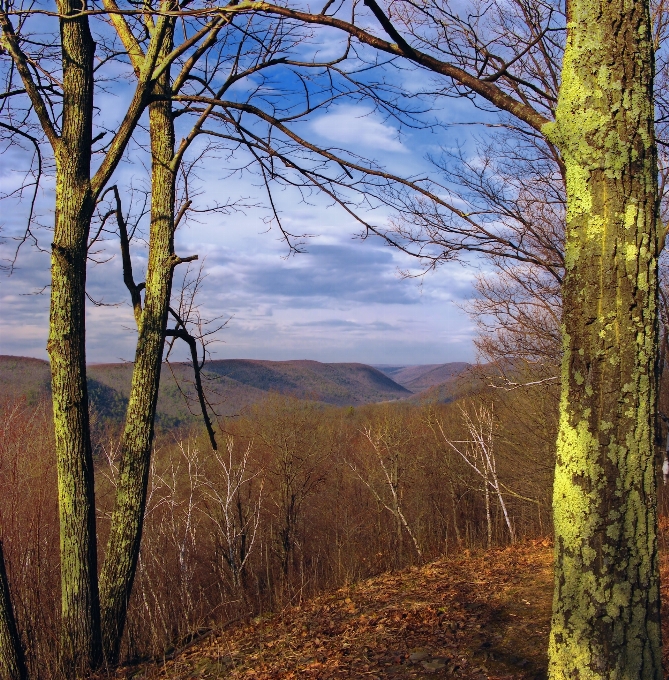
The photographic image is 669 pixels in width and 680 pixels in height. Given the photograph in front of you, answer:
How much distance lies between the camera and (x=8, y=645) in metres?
4.22

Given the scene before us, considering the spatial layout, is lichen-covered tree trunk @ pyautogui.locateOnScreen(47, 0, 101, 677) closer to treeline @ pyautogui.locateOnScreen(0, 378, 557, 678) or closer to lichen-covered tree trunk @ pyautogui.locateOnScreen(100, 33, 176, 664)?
lichen-covered tree trunk @ pyautogui.locateOnScreen(100, 33, 176, 664)

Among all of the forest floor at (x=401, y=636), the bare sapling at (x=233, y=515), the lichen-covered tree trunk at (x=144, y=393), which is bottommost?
the bare sapling at (x=233, y=515)

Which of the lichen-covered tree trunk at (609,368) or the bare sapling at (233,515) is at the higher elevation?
the lichen-covered tree trunk at (609,368)

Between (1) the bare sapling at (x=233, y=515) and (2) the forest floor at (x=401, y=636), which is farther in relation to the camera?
(1) the bare sapling at (x=233, y=515)

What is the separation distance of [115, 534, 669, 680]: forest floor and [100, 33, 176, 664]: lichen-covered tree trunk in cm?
55

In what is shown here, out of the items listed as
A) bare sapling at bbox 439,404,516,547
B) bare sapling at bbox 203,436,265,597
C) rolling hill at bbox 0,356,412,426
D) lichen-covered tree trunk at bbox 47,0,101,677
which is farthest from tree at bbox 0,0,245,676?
bare sapling at bbox 439,404,516,547

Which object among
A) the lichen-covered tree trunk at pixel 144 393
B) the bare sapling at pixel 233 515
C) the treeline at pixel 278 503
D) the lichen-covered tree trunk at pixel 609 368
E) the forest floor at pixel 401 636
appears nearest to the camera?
the lichen-covered tree trunk at pixel 609 368

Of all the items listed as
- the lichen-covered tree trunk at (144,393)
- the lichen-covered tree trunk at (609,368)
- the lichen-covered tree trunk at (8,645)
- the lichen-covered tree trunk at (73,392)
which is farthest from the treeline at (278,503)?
the lichen-covered tree trunk at (609,368)

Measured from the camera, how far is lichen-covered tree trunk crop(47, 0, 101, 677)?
171 inches

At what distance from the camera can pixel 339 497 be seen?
25.9 m

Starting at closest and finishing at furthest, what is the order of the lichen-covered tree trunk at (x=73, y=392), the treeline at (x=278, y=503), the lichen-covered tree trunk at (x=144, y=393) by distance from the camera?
1. the lichen-covered tree trunk at (x=73, y=392)
2. the lichen-covered tree trunk at (x=144, y=393)
3. the treeline at (x=278, y=503)

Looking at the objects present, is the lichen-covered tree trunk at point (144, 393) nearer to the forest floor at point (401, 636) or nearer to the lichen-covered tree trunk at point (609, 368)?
the forest floor at point (401, 636)

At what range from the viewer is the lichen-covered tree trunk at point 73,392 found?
14.3ft

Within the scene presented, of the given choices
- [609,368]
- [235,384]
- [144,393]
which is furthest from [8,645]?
[235,384]
